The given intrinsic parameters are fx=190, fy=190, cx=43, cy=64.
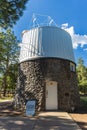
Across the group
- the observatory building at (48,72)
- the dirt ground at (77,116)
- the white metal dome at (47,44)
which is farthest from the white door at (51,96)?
the white metal dome at (47,44)

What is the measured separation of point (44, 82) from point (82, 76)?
121 ft

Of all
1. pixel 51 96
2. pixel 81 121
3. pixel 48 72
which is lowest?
pixel 81 121

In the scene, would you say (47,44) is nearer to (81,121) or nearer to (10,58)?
(81,121)

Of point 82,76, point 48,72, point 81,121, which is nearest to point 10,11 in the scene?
point 48,72

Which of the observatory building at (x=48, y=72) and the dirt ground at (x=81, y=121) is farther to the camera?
the observatory building at (x=48, y=72)

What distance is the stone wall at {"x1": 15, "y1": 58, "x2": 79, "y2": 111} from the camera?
13.6m

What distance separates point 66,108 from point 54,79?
225cm

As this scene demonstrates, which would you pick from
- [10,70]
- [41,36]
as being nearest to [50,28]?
[41,36]

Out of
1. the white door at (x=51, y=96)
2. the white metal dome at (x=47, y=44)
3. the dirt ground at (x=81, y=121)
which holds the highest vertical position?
the white metal dome at (x=47, y=44)

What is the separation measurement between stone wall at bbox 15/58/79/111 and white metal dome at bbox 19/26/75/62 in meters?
0.46

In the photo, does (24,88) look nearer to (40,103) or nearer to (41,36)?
(40,103)

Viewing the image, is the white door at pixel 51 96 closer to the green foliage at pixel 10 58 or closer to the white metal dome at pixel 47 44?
the white metal dome at pixel 47 44

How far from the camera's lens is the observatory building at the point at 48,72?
533 inches

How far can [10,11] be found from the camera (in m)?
11.6
